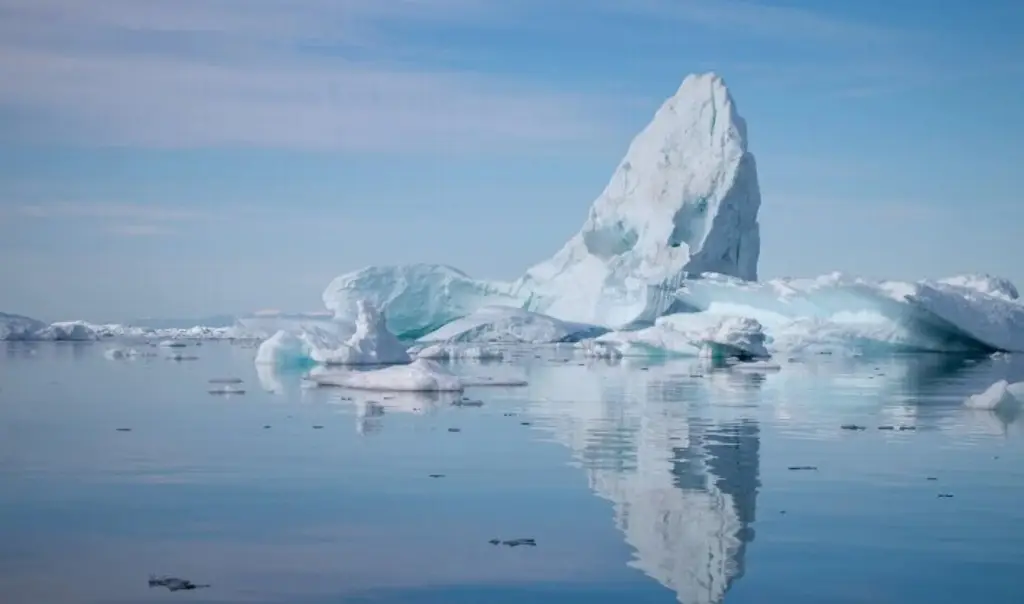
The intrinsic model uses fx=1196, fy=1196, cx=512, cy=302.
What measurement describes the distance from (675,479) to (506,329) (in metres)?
31.3

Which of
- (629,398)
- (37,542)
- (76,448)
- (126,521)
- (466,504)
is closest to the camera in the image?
(37,542)

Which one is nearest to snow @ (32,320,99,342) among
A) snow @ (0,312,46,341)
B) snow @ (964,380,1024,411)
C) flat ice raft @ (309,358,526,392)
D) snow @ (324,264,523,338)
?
snow @ (0,312,46,341)

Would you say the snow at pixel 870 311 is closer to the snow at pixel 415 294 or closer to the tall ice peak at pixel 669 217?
the tall ice peak at pixel 669 217

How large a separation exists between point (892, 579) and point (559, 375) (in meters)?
16.9

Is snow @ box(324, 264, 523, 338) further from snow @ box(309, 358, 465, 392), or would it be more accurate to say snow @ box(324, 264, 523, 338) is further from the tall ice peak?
snow @ box(309, 358, 465, 392)

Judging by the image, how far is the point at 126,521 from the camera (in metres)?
6.61

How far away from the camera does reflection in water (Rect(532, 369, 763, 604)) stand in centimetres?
560

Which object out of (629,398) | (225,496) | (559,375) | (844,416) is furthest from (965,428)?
(559,375)

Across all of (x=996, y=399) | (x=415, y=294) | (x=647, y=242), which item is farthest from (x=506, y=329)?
(x=996, y=399)

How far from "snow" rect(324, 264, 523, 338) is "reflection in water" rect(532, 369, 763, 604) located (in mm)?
27799

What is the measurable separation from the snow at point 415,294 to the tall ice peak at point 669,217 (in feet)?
8.24

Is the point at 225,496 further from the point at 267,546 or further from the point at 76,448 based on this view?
the point at 76,448

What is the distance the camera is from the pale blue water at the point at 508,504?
5.25 metres

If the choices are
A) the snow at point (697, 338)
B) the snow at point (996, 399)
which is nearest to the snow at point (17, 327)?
the snow at point (697, 338)
